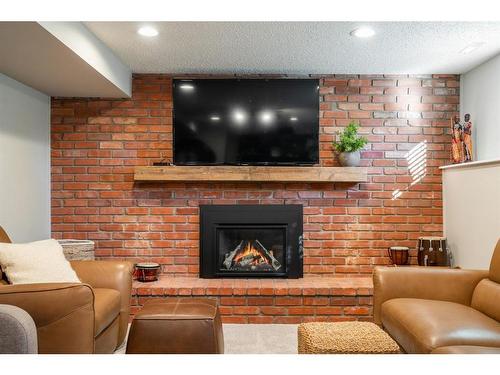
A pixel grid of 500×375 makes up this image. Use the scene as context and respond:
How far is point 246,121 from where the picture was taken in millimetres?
4316

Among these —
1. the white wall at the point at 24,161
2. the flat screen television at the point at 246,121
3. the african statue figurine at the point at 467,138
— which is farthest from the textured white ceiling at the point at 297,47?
the white wall at the point at 24,161

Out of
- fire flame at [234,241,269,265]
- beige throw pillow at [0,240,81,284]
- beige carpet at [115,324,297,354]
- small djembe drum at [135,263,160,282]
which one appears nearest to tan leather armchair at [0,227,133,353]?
beige throw pillow at [0,240,81,284]

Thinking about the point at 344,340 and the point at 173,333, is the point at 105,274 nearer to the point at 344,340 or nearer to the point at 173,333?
the point at 173,333

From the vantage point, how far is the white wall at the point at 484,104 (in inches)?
147

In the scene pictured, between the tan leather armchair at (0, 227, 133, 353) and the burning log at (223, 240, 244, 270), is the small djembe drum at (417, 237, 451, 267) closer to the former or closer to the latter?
the burning log at (223, 240, 244, 270)

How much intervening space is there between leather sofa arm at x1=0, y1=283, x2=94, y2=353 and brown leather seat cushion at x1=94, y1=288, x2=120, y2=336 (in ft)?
0.79

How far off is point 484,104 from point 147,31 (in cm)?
290

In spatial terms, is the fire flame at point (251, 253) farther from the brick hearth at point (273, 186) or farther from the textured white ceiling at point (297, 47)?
the textured white ceiling at point (297, 47)

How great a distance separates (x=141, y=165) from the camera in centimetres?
439

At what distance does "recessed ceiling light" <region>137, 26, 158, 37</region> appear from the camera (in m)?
3.06

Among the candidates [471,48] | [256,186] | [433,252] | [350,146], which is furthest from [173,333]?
[471,48]
